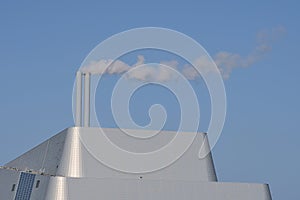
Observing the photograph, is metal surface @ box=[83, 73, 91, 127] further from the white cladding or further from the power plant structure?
the white cladding

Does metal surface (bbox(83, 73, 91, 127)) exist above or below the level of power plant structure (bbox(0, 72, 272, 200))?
above

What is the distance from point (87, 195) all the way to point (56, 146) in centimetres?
1041

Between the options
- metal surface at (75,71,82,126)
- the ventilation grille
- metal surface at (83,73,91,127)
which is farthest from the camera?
metal surface at (83,73,91,127)

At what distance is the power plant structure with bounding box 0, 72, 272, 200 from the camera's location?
43825mm

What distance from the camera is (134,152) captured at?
50.4m

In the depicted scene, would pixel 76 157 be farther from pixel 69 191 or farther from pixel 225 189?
pixel 225 189

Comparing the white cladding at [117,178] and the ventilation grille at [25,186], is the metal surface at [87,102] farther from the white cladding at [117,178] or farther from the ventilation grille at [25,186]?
the ventilation grille at [25,186]

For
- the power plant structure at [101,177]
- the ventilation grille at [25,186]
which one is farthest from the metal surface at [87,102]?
the ventilation grille at [25,186]

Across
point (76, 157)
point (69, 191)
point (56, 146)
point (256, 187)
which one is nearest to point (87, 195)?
point (69, 191)

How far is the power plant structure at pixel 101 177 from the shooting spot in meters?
43.8

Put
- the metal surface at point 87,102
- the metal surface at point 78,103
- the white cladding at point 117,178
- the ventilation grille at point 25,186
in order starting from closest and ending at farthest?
the white cladding at point 117,178 < the ventilation grille at point 25,186 < the metal surface at point 78,103 < the metal surface at point 87,102

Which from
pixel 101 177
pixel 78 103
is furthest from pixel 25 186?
pixel 78 103

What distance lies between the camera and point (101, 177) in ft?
160

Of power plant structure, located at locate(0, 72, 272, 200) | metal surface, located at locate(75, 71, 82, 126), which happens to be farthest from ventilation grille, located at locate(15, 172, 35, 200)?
metal surface, located at locate(75, 71, 82, 126)
